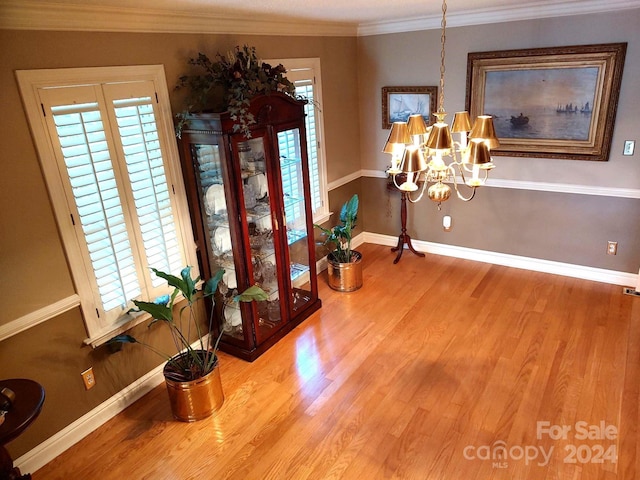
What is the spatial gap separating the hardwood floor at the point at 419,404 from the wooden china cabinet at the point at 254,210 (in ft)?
0.90

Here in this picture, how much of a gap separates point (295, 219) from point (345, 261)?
2.67 ft

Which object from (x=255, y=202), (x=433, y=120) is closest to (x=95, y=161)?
(x=255, y=202)

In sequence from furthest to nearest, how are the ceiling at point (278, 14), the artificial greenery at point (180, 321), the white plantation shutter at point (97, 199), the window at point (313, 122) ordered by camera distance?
the window at point (313, 122) → the artificial greenery at point (180, 321) → the white plantation shutter at point (97, 199) → the ceiling at point (278, 14)

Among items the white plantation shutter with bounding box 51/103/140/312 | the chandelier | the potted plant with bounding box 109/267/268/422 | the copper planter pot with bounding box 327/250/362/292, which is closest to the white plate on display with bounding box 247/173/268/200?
the potted plant with bounding box 109/267/268/422

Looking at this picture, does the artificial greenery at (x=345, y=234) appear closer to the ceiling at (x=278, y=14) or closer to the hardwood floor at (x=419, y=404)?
the hardwood floor at (x=419, y=404)

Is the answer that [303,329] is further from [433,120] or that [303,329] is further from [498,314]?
[433,120]

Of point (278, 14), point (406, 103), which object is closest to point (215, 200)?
point (278, 14)

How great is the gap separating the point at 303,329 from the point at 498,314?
1618 mm

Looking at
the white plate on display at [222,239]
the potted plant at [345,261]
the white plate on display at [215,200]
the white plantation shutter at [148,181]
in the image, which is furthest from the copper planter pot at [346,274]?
the white plantation shutter at [148,181]

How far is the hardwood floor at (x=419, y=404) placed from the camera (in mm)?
2404

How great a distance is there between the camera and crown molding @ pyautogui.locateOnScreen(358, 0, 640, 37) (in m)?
3.41

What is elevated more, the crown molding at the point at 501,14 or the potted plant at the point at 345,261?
the crown molding at the point at 501,14

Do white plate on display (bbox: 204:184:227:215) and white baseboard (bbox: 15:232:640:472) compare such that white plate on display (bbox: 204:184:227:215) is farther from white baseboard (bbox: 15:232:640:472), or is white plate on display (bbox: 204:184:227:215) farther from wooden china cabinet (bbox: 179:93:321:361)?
white baseboard (bbox: 15:232:640:472)

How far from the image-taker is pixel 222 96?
3219 millimetres
